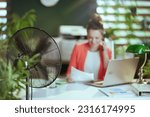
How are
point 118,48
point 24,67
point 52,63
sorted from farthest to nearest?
1. point 118,48
2. point 52,63
3. point 24,67

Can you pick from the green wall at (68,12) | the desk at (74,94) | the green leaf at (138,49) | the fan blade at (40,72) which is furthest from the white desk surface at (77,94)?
the green wall at (68,12)

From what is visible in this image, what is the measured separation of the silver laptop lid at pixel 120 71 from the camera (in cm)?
224

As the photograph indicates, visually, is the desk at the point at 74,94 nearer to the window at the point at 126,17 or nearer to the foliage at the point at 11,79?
the foliage at the point at 11,79

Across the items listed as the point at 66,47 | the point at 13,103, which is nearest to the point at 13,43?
the point at 13,103

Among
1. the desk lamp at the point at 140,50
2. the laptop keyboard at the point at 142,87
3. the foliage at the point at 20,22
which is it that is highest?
the foliage at the point at 20,22

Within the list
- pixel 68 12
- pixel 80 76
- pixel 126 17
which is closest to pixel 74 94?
pixel 80 76

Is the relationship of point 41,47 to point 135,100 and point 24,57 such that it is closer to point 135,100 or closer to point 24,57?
point 24,57

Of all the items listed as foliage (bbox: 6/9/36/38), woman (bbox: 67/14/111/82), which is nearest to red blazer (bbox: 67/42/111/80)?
woman (bbox: 67/14/111/82)

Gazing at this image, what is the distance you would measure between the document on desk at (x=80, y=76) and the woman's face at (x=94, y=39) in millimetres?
260

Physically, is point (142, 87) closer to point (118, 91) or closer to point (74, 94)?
point (118, 91)

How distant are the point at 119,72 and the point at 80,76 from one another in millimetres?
339

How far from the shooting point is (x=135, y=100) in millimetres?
2217

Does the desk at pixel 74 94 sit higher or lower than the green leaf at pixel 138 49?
lower

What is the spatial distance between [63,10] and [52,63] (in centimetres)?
68
